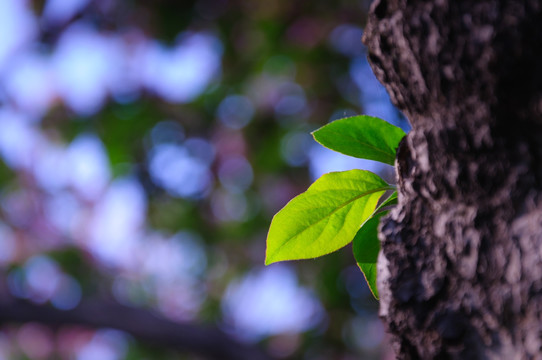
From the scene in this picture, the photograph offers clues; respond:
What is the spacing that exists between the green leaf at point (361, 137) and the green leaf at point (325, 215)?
12 millimetres

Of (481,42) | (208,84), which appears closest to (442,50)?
(481,42)

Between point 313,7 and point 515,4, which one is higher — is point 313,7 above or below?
above

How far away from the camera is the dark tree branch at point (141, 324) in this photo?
1.91m

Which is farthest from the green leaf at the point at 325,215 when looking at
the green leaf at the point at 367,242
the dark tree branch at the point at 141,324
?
the dark tree branch at the point at 141,324

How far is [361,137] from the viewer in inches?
10.4

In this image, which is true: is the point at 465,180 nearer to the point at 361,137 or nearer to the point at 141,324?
the point at 361,137

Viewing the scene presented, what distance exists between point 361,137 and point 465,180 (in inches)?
2.8

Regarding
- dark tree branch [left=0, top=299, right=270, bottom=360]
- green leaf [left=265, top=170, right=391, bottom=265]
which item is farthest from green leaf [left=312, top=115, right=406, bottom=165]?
dark tree branch [left=0, top=299, right=270, bottom=360]

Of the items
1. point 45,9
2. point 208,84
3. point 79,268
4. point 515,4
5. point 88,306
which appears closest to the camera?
point 515,4

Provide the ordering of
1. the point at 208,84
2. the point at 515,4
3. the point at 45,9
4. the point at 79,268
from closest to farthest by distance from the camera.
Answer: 1. the point at 515,4
2. the point at 45,9
3. the point at 208,84
4. the point at 79,268

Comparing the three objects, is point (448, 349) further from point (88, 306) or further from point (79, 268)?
point (79, 268)

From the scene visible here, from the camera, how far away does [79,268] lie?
2963mm

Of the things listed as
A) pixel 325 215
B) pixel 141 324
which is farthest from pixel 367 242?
pixel 141 324

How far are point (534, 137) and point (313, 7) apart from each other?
195cm
